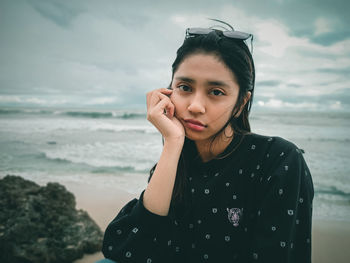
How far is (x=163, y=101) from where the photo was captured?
180 centimetres

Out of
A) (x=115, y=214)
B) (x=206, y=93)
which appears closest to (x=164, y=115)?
(x=206, y=93)

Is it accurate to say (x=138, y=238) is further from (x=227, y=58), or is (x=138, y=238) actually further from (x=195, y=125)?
(x=227, y=58)

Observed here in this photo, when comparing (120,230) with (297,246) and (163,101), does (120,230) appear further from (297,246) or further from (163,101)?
(297,246)

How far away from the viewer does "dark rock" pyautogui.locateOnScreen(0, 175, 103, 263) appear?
2.67 m

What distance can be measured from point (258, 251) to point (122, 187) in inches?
209

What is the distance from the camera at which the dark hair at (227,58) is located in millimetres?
1601

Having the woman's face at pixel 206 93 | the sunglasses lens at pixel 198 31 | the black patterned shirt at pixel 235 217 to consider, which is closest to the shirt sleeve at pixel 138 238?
the black patterned shirt at pixel 235 217

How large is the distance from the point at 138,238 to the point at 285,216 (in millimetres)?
953

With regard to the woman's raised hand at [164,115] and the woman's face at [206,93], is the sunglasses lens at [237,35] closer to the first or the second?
the woman's face at [206,93]

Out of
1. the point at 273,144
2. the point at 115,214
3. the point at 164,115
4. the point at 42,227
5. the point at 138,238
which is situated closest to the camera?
the point at 138,238

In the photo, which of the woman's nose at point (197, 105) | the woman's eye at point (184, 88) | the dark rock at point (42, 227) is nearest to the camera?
the woman's nose at point (197, 105)

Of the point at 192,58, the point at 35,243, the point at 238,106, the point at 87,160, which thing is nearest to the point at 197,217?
the point at 238,106

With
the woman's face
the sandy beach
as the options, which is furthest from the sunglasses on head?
the sandy beach

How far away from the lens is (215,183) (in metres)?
1.65
